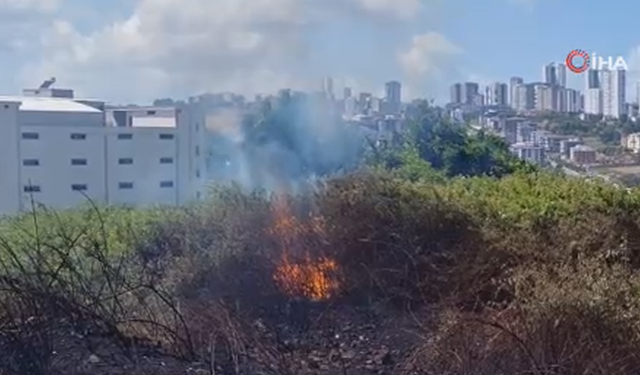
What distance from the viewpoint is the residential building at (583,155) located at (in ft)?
27.7

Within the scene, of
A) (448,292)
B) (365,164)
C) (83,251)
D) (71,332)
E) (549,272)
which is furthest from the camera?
(365,164)

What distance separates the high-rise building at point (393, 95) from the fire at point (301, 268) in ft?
10.1

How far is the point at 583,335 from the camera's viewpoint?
3691 millimetres

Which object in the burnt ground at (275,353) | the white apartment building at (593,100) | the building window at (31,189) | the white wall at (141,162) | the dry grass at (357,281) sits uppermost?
the white apartment building at (593,100)

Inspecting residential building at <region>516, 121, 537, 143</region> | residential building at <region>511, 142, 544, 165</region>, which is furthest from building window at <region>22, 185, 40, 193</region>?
residential building at <region>516, 121, 537, 143</region>

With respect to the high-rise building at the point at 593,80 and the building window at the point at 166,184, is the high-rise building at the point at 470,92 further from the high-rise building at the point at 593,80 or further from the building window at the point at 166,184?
the building window at the point at 166,184

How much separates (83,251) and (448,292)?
2.40 metres

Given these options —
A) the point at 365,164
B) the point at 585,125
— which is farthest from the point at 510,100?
the point at 365,164

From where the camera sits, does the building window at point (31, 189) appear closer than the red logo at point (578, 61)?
Yes

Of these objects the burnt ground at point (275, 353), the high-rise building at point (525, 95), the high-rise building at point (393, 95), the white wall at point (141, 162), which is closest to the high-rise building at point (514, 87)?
the high-rise building at point (525, 95)

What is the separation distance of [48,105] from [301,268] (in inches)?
130

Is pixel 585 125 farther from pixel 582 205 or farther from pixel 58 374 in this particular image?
pixel 58 374

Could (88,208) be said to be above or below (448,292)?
above

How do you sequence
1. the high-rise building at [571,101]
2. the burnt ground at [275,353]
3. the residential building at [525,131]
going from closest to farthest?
the burnt ground at [275,353] → the high-rise building at [571,101] → the residential building at [525,131]
